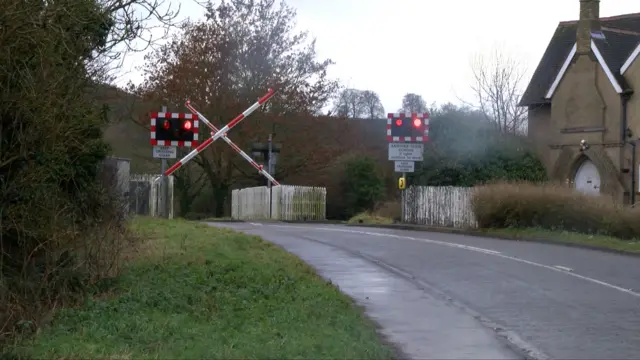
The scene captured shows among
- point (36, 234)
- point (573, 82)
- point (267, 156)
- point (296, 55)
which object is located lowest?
point (36, 234)

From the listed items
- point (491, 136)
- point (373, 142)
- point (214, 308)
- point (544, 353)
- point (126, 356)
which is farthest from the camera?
point (373, 142)

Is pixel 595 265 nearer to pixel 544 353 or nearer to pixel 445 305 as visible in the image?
pixel 445 305

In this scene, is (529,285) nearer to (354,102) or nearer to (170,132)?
(170,132)

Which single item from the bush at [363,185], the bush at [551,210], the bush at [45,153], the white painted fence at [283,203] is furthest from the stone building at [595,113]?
the bush at [45,153]

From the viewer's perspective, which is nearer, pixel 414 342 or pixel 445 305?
pixel 414 342

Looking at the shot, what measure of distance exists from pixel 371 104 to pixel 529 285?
231 ft

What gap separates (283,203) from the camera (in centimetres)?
3991

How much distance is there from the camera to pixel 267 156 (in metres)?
39.7

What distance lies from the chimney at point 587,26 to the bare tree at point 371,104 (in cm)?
4655

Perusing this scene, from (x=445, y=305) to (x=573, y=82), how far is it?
2551cm

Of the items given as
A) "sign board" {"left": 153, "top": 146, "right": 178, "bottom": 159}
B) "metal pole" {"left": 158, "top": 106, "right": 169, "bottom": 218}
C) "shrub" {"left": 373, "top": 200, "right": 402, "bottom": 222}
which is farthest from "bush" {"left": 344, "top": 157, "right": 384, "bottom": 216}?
"sign board" {"left": 153, "top": 146, "right": 178, "bottom": 159}

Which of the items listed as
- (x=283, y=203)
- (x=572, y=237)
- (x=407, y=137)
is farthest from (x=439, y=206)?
(x=283, y=203)

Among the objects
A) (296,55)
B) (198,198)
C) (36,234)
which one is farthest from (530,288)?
(198,198)

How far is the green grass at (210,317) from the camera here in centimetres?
799
